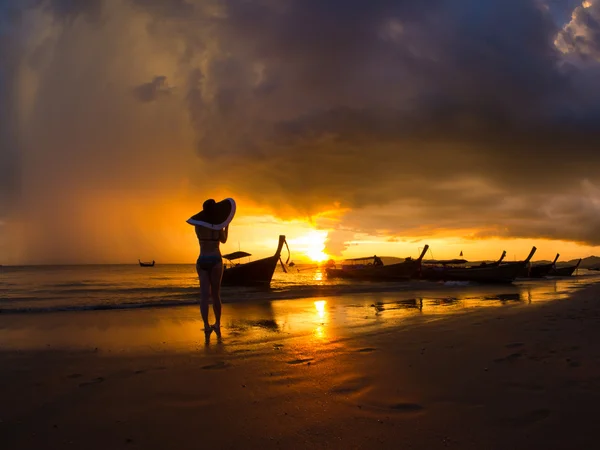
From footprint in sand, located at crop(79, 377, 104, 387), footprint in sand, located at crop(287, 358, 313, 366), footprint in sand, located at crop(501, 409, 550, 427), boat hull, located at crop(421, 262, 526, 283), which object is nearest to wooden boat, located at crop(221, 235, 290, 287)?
boat hull, located at crop(421, 262, 526, 283)

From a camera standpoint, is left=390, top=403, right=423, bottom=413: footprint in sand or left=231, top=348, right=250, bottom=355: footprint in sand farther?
left=231, top=348, right=250, bottom=355: footprint in sand

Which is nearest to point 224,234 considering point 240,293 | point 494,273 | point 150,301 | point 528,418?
point 528,418

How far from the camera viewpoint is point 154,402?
3830 mm

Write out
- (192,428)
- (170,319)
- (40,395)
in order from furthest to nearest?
1. (170,319)
2. (40,395)
3. (192,428)

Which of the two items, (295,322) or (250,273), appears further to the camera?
(250,273)

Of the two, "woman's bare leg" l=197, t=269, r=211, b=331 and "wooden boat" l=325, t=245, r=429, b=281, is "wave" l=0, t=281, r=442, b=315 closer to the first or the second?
"woman's bare leg" l=197, t=269, r=211, b=331

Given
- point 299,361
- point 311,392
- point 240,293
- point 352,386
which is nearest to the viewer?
point 311,392

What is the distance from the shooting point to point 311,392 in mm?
4008

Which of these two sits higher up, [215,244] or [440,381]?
[215,244]

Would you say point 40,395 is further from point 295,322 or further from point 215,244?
point 295,322

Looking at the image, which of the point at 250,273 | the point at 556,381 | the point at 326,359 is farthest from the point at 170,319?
the point at 250,273

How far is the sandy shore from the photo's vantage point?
2979 mm

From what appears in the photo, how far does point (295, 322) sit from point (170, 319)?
11.7 ft

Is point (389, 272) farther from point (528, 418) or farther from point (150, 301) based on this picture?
point (528, 418)
